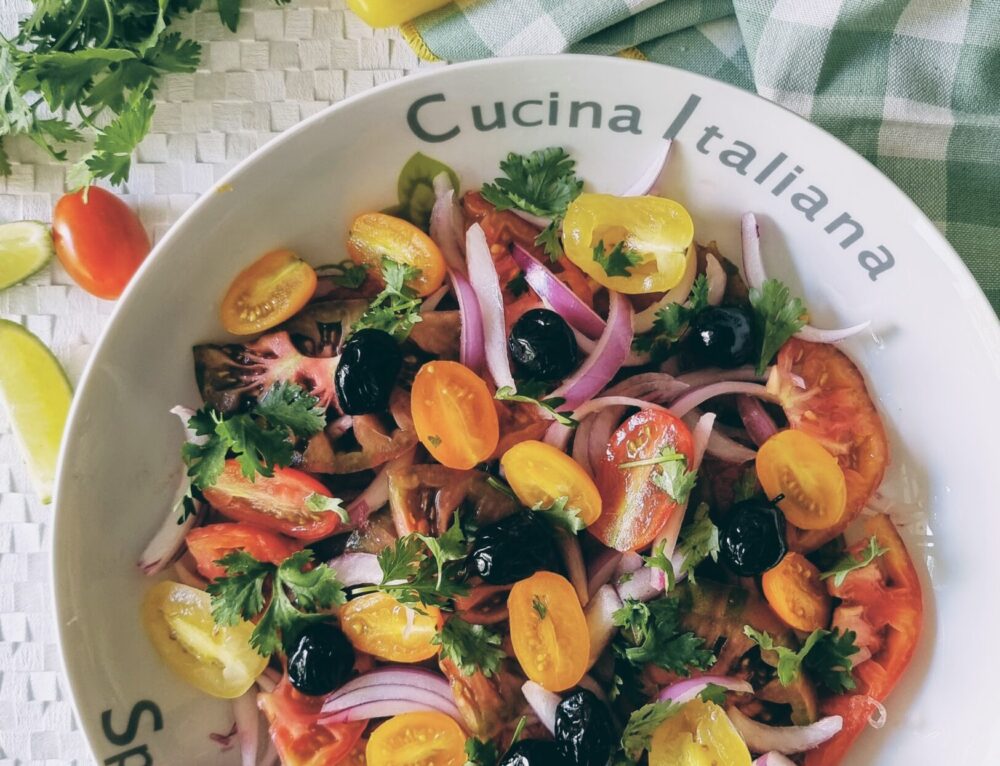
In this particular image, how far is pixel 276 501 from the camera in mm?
1803

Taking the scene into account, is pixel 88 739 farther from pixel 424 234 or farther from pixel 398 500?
pixel 424 234

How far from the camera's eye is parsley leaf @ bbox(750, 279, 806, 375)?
5.87 ft

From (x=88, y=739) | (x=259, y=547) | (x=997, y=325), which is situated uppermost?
(x=997, y=325)

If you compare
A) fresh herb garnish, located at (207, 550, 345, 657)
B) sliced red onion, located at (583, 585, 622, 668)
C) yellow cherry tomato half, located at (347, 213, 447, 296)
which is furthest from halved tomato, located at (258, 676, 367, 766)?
yellow cherry tomato half, located at (347, 213, 447, 296)

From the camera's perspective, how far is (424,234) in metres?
1.84

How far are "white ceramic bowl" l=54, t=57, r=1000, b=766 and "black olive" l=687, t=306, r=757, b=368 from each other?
152mm

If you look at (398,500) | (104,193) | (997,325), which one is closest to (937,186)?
(997,325)

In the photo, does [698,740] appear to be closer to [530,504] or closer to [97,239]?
[530,504]

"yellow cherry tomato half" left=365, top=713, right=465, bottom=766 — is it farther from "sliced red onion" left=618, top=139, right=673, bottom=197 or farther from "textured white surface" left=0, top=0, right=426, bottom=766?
"sliced red onion" left=618, top=139, right=673, bottom=197

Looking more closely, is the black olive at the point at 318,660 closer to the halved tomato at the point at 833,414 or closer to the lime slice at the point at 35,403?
the lime slice at the point at 35,403

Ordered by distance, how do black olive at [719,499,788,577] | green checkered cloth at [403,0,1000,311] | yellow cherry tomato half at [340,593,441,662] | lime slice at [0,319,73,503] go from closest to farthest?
black olive at [719,499,788,577]
yellow cherry tomato half at [340,593,441,662]
green checkered cloth at [403,0,1000,311]
lime slice at [0,319,73,503]

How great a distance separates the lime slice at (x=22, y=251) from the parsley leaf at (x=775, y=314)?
166 cm

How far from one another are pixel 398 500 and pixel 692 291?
2.40 ft

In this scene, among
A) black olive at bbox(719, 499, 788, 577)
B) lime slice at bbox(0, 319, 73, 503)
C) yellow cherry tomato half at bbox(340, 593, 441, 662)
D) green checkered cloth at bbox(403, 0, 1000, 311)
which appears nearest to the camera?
black olive at bbox(719, 499, 788, 577)
